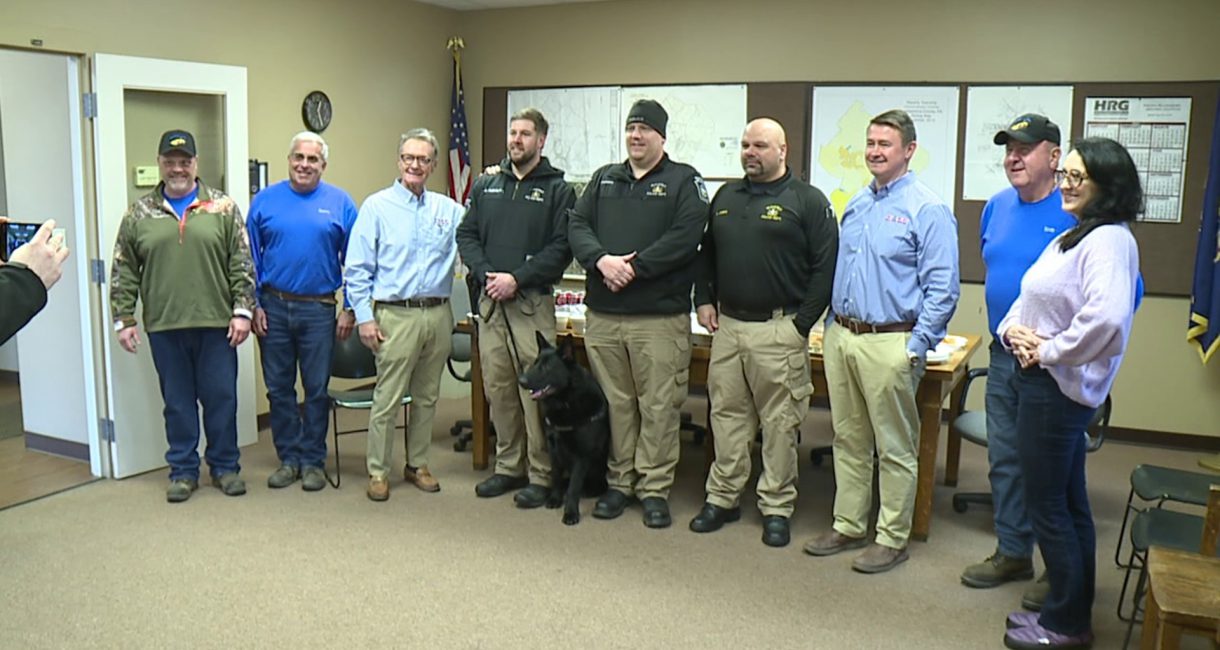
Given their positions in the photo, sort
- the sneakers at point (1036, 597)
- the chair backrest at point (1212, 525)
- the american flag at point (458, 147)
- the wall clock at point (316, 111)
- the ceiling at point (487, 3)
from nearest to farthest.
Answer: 1. the chair backrest at point (1212, 525)
2. the sneakers at point (1036, 597)
3. the wall clock at point (316, 111)
4. the ceiling at point (487, 3)
5. the american flag at point (458, 147)

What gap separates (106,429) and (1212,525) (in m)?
4.39

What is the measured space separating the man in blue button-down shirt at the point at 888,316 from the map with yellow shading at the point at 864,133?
7.47 ft

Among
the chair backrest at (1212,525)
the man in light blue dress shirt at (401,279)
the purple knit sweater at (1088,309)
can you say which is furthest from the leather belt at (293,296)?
the chair backrest at (1212,525)

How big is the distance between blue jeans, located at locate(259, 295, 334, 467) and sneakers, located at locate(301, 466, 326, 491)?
0.05 metres

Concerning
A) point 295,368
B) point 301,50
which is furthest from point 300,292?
point 301,50

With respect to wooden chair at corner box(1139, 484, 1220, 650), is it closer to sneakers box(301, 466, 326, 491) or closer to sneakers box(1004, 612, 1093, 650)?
sneakers box(1004, 612, 1093, 650)

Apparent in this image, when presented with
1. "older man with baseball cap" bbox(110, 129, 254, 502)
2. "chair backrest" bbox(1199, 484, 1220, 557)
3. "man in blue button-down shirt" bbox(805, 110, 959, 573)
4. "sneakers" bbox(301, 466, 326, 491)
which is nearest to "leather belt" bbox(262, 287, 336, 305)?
"older man with baseball cap" bbox(110, 129, 254, 502)

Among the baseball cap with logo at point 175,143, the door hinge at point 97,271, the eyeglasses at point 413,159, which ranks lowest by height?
the door hinge at point 97,271

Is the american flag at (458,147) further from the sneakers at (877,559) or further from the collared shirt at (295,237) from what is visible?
the sneakers at (877,559)

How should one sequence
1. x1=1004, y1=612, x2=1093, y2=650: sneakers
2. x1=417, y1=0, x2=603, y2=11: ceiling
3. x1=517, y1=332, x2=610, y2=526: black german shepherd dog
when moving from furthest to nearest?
x1=417, y1=0, x2=603, y2=11: ceiling < x1=517, y1=332, x2=610, y2=526: black german shepherd dog < x1=1004, y1=612, x2=1093, y2=650: sneakers

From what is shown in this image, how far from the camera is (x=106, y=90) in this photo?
4410 mm

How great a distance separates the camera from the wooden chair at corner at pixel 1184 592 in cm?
223

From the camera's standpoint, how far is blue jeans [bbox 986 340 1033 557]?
3439 mm

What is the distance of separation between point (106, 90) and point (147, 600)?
233 centimetres
